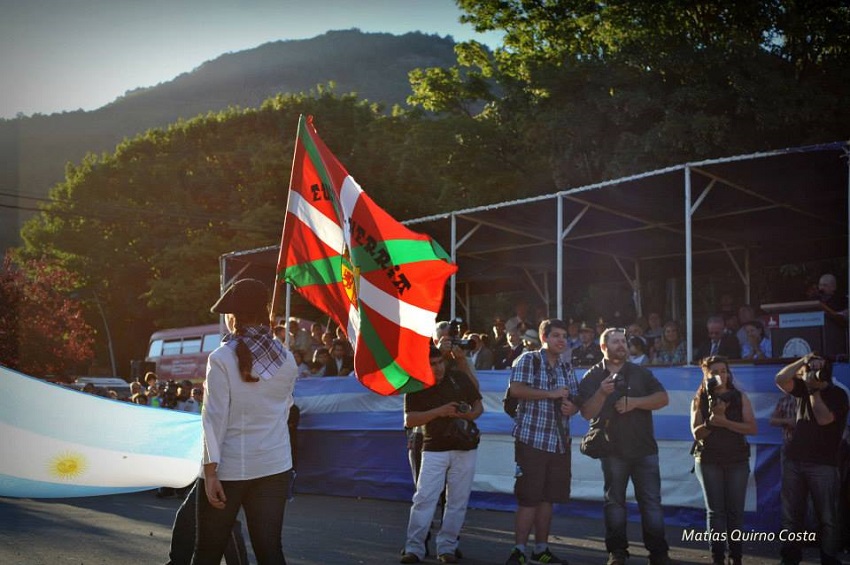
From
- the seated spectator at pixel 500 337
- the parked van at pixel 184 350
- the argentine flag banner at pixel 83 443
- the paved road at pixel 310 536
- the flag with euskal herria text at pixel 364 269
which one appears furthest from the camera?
the parked van at pixel 184 350

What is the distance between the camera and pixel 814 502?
812 centimetres

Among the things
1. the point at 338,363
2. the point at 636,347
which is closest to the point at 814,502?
the point at 636,347

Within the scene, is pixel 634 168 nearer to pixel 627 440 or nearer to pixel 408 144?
pixel 408 144

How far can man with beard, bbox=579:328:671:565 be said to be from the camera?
828cm

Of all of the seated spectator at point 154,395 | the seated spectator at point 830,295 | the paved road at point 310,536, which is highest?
the seated spectator at point 830,295

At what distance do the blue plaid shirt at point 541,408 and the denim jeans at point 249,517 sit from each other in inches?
144

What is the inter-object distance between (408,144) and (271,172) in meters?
8.74

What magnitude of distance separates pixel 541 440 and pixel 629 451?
73 cm

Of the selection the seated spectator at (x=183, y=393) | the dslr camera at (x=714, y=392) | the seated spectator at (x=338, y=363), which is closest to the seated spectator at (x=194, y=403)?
the seated spectator at (x=183, y=393)

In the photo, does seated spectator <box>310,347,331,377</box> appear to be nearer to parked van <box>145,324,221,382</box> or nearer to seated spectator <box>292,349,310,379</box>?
seated spectator <box>292,349,310,379</box>

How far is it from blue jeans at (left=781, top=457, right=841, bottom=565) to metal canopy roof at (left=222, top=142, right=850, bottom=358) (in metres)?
4.53

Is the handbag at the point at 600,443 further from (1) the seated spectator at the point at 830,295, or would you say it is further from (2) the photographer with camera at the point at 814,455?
(1) the seated spectator at the point at 830,295

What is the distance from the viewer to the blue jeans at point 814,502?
7988mm

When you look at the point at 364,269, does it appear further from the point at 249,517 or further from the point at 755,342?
the point at 755,342
